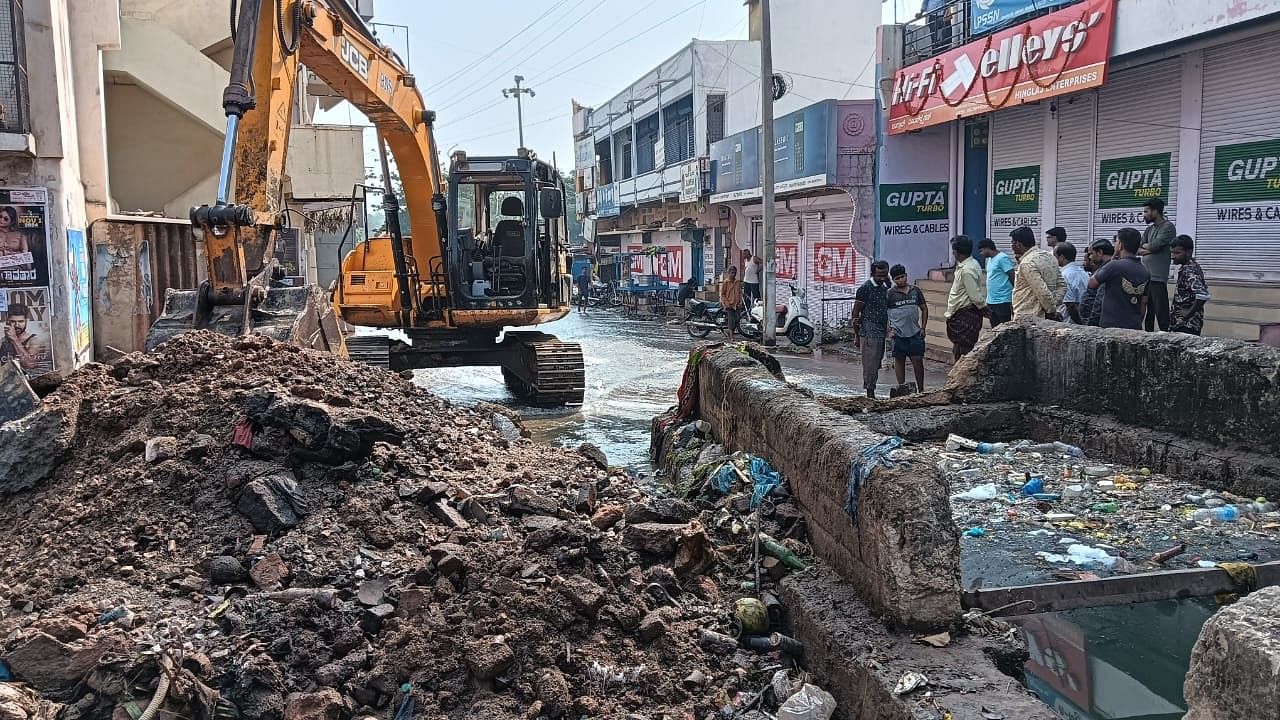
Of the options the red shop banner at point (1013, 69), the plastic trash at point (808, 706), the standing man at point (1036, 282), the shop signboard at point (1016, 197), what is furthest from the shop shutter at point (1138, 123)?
the plastic trash at point (808, 706)

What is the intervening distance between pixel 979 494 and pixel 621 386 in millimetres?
7862

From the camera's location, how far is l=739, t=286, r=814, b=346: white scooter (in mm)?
17500

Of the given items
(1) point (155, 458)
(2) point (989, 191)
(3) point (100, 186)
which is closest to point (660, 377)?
(2) point (989, 191)

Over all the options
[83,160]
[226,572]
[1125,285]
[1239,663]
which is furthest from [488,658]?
[83,160]

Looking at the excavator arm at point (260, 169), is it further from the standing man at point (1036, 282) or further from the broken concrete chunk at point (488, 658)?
the standing man at point (1036, 282)

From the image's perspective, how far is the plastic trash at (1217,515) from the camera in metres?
5.27

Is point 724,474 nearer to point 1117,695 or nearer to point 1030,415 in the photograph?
point 1117,695

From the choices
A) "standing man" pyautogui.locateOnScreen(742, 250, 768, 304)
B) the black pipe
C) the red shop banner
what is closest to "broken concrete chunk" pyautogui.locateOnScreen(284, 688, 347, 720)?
the black pipe

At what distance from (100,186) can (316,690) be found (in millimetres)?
11564

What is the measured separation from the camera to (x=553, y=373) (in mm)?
11594

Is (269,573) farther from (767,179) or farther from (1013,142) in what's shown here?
(767,179)

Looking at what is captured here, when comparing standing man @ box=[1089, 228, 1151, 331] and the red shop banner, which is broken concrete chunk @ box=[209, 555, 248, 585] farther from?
the red shop banner

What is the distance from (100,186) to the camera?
42.3ft

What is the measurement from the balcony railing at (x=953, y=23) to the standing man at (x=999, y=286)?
15.3 ft
